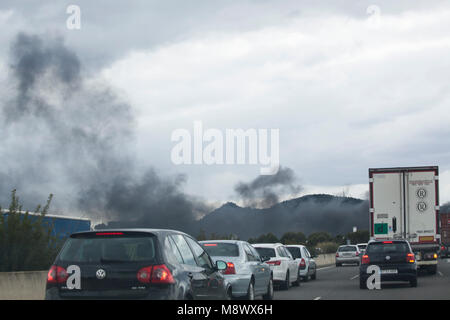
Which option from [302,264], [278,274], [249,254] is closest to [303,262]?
[302,264]

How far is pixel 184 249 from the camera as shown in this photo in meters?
11.9

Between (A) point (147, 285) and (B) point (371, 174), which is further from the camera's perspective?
(B) point (371, 174)

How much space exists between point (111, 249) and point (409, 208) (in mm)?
21190

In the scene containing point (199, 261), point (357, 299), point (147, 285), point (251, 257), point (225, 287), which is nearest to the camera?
point (147, 285)

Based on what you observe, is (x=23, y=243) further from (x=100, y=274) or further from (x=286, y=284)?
(x=100, y=274)

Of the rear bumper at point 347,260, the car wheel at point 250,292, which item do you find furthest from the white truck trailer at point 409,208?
the rear bumper at point 347,260

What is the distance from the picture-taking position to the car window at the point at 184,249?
11641 millimetres

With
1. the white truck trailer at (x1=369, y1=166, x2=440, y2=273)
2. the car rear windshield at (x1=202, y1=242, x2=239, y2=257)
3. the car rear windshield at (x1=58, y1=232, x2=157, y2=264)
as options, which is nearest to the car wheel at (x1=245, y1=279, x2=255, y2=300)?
the car rear windshield at (x1=202, y1=242, x2=239, y2=257)

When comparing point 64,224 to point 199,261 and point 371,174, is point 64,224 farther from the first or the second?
point 199,261

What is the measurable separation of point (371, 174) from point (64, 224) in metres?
24.3

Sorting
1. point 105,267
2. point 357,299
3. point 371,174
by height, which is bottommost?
point 357,299

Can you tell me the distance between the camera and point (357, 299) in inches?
797

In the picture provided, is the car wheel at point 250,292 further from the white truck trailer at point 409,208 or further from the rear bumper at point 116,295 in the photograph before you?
the white truck trailer at point 409,208
